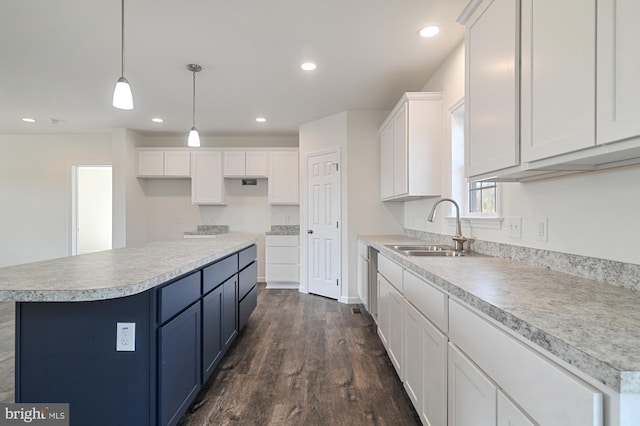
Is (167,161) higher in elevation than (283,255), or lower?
higher

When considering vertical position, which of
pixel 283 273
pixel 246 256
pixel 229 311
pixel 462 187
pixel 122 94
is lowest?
pixel 283 273

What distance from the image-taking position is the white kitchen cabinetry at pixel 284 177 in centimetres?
524

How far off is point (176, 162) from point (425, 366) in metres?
5.06

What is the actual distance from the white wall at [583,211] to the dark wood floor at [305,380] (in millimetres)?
1294

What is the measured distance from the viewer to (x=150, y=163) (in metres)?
5.35

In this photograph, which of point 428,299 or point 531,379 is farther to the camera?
point 428,299

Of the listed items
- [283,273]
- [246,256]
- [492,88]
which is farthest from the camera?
[283,273]

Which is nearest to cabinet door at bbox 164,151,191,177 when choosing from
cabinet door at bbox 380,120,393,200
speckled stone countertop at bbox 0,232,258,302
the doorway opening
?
cabinet door at bbox 380,120,393,200

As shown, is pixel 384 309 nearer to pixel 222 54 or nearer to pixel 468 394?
pixel 468 394

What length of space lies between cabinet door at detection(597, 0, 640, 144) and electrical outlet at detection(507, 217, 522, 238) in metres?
0.91

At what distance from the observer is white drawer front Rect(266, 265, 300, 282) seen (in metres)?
5.14

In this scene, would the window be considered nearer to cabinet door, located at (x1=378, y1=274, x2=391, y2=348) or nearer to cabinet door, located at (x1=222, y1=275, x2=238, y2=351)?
cabinet door, located at (x1=378, y1=274, x2=391, y2=348)

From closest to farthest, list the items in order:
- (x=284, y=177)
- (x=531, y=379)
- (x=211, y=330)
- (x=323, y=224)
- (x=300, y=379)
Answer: (x=531, y=379), (x=211, y=330), (x=300, y=379), (x=323, y=224), (x=284, y=177)

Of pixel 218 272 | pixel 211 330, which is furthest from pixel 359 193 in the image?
pixel 211 330
